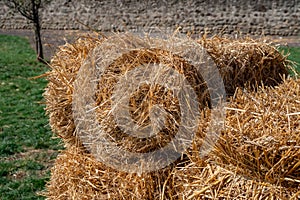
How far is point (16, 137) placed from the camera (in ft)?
19.0

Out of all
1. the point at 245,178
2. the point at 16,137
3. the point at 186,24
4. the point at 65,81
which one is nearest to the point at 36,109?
the point at 16,137

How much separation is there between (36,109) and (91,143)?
14.6 ft

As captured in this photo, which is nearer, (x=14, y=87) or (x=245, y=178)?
(x=245, y=178)

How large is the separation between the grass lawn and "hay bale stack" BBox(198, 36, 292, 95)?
1.53 metres

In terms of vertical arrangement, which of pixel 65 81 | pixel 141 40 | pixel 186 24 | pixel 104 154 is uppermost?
pixel 141 40

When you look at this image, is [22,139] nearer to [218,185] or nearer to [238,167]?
[218,185]

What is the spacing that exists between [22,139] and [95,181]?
10.1 ft

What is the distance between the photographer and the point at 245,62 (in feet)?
9.44

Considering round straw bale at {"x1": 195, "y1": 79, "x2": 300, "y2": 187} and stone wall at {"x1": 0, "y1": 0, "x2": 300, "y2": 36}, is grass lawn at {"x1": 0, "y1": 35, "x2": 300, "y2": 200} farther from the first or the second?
stone wall at {"x1": 0, "y1": 0, "x2": 300, "y2": 36}

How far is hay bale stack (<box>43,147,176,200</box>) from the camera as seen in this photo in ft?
8.89

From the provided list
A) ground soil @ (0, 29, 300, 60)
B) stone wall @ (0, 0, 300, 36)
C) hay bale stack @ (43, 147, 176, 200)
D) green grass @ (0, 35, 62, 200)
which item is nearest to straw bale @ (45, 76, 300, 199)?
hay bale stack @ (43, 147, 176, 200)

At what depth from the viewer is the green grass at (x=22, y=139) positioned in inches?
177

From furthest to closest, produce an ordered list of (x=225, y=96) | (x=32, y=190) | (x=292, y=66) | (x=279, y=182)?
(x=32, y=190)
(x=292, y=66)
(x=225, y=96)
(x=279, y=182)

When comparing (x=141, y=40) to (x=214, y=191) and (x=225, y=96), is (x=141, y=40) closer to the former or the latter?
(x=225, y=96)
